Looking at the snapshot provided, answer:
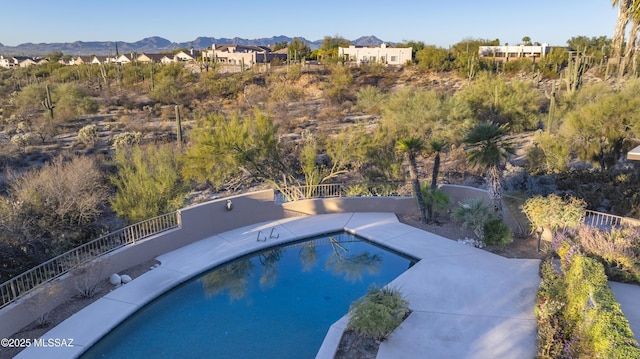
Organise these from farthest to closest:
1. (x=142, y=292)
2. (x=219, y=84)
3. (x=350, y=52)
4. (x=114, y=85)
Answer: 1. (x=350, y=52)
2. (x=114, y=85)
3. (x=219, y=84)
4. (x=142, y=292)

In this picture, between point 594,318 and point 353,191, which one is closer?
point 594,318

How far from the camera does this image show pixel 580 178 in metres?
15.1

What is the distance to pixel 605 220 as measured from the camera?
11648mm

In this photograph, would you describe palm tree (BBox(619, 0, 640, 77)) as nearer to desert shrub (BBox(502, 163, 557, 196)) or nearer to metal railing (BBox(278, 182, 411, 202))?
desert shrub (BBox(502, 163, 557, 196))

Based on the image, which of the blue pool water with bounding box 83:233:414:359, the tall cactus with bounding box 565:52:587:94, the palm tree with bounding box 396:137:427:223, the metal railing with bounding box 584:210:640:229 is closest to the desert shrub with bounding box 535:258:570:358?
the blue pool water with bounding box 83:233:414:359

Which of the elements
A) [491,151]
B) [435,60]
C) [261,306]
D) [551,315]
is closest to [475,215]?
[491,151]

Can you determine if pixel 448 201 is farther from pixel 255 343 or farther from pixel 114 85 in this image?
pixel 114 85

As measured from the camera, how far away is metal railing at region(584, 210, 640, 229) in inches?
419

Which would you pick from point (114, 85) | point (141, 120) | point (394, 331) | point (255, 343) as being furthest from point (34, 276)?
point (114, 85)

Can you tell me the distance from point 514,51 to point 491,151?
52369 millimetres

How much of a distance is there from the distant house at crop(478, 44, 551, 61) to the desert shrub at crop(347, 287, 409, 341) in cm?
5154

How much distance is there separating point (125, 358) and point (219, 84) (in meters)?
35.6

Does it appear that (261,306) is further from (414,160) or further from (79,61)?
(79,61)

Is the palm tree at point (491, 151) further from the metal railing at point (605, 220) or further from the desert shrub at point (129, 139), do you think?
the desert shrub at point (129, 139)
